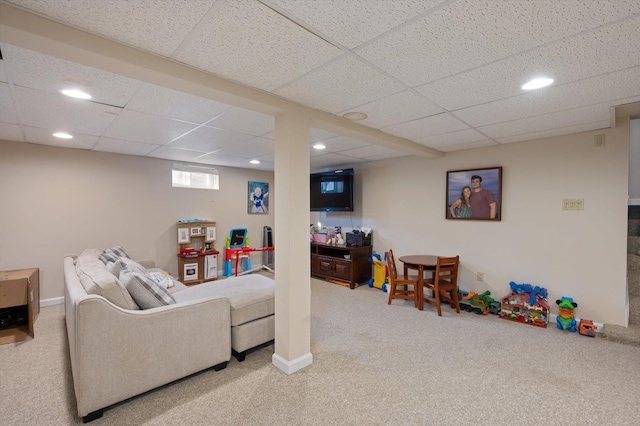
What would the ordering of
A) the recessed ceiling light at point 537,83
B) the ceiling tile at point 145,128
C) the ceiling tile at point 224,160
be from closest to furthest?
the recessed ceiling light at point 537,83
the ceiling tile at point 145,128
the ceiling tile at point 224,160

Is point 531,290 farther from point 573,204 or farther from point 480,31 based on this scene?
point 480,31

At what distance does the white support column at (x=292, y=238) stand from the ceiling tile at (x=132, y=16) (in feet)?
3.29

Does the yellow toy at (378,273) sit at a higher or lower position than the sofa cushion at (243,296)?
lower

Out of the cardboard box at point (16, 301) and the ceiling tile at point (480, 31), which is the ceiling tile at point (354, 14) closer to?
the ceiling tile at point (480, 31)

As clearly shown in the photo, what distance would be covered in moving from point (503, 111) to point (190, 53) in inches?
99.5

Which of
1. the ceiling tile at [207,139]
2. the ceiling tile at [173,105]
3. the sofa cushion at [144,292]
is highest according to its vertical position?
the ceiling tile at [173,105]

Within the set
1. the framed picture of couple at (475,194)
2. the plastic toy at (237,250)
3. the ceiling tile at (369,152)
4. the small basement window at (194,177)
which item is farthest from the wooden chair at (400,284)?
the small basement window at (194,177)

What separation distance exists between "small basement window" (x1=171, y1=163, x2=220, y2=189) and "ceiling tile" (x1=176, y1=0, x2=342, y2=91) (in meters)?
3.81

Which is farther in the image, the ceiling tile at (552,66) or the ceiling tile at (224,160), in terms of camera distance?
the ceiling tile at (224,160)

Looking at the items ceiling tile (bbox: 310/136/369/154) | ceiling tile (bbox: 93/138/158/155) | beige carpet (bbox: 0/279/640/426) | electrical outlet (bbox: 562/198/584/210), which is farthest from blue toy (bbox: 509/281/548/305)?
ceiling tile (bbox: 93/138/158/155)

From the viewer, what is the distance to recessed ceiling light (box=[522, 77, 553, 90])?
190cm

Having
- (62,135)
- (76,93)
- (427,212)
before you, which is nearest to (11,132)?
(62,135)

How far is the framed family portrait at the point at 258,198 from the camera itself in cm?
616

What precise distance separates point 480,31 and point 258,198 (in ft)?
17.7
